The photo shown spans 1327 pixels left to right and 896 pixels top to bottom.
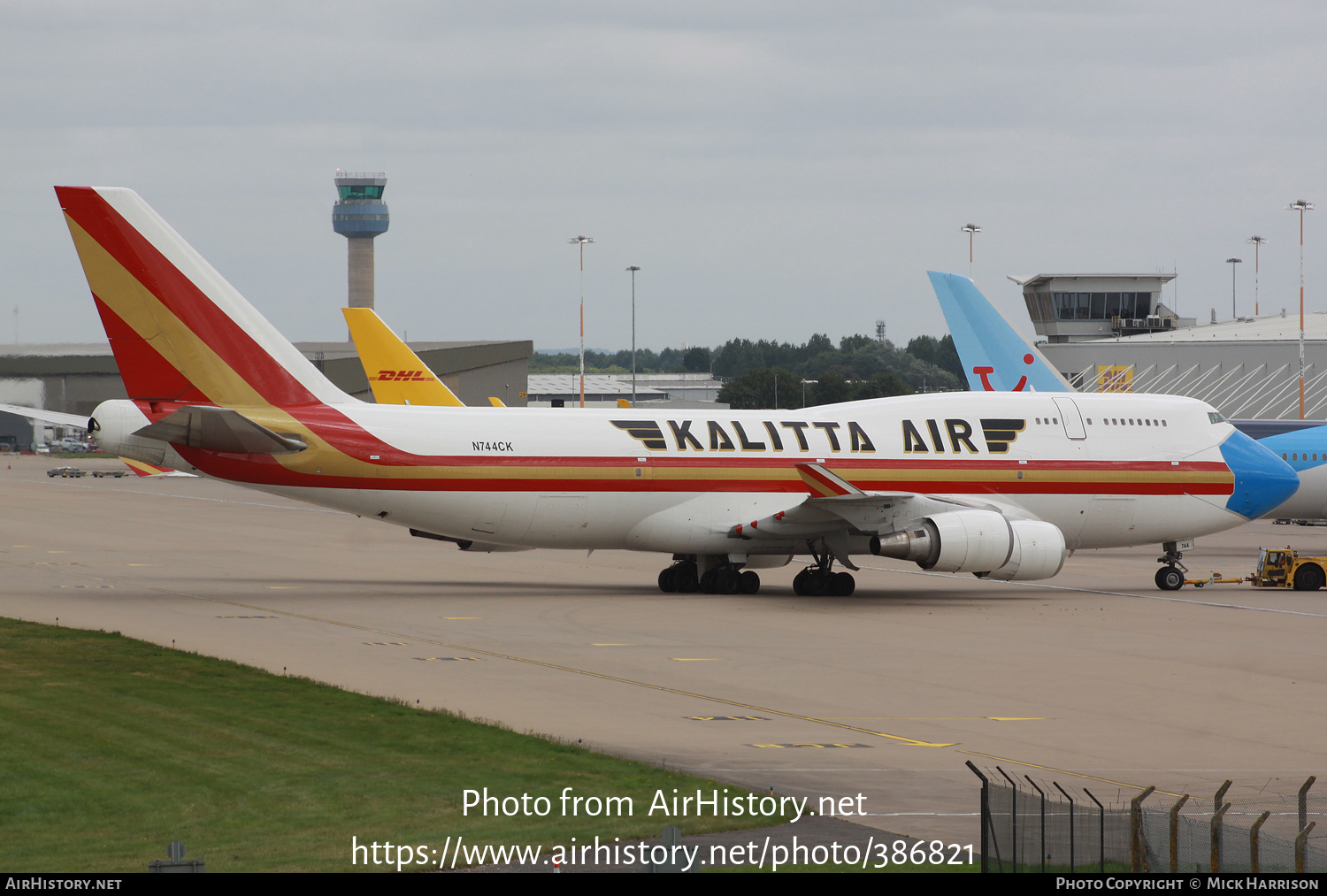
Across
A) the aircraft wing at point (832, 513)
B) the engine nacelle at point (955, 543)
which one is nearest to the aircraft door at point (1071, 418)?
the aircraft wing at point (832, 513)

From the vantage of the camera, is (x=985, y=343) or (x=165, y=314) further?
(x=985, y=343)

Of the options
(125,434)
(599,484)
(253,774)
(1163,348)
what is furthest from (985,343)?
(1163,348)

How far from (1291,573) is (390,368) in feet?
92.1

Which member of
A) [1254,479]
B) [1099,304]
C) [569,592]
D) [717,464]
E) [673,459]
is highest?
[1099,304]

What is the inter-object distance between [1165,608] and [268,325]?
64.9 feet

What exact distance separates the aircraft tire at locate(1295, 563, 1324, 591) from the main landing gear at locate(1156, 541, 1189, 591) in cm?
286

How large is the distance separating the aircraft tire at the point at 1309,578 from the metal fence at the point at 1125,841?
2610 cm

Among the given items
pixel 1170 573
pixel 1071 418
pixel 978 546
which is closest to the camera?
pixel 978 546

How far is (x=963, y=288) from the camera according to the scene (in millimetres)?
52062

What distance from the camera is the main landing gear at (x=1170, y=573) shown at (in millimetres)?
34969

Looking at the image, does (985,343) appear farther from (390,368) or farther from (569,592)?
(569,592)

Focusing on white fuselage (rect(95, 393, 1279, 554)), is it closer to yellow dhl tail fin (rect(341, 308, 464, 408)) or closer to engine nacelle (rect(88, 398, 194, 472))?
engine nacelle (rect(88, 398, 194, 472))

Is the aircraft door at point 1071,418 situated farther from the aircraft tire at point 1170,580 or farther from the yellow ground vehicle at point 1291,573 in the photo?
the yellow ground vehicle at point 1291,573

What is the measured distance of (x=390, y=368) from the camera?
48.3 m
